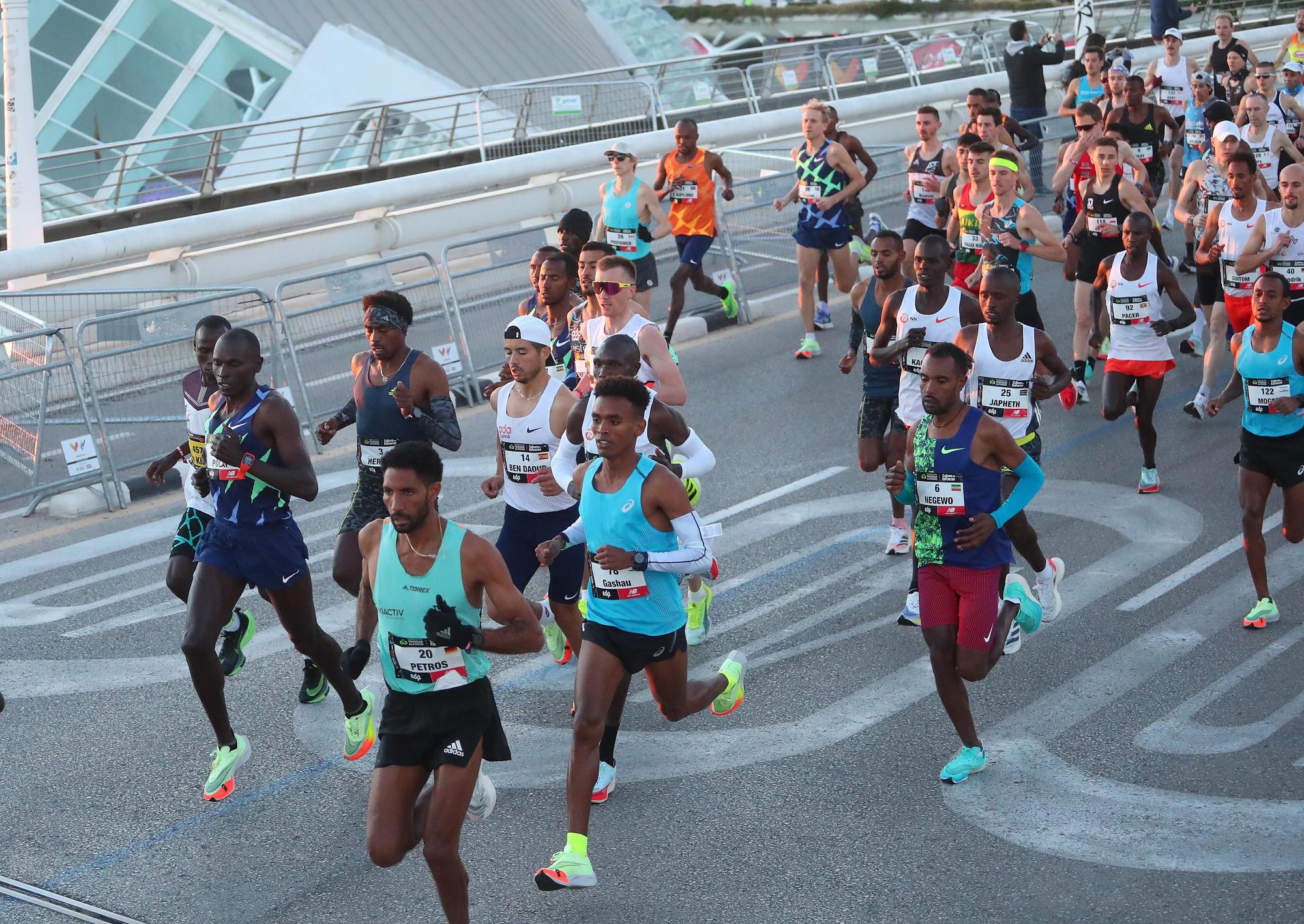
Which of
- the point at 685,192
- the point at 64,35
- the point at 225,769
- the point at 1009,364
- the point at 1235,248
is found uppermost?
the point at 64,35

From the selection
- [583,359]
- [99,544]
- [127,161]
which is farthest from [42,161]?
[583,359]

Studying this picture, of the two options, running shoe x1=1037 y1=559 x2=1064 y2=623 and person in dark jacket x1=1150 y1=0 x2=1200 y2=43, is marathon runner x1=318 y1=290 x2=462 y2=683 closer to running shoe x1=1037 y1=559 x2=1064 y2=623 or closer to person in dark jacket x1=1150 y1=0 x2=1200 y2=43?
running shoe x1=1037 y1=559 x2=1064 y2=623

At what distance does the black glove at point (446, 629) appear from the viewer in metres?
5.53

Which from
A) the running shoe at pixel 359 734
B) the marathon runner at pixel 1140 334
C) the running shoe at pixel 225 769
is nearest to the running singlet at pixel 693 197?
the marathon runner at pixel 1140 334

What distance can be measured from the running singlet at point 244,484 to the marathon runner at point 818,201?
8.05 metres

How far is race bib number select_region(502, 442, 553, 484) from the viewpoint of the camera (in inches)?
306

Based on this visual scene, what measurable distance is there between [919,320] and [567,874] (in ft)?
15.0

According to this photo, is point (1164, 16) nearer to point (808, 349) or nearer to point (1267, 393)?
point (808, 349)

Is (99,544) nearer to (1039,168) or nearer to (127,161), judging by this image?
(1039,168)

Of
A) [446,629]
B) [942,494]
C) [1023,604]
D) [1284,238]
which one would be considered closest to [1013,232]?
[1284,238]

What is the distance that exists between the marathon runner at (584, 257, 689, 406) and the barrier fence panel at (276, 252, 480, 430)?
14.4 ft

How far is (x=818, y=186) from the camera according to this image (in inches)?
558

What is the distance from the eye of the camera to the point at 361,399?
26.6 ft

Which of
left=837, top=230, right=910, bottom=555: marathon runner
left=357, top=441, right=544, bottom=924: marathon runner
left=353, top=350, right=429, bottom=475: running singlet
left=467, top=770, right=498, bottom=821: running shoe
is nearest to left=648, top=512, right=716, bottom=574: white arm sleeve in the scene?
left=357, top=441, right=544, bottom=924: marathon runner
